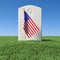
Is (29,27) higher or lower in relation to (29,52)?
higher

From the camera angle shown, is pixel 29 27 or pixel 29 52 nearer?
pixel 29 52

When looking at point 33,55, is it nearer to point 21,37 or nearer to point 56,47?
point 56,47

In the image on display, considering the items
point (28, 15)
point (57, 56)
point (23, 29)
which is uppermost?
point (28, 15)

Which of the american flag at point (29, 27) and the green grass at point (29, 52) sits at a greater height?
the american flag at point (29, 27)

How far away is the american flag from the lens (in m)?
13.0

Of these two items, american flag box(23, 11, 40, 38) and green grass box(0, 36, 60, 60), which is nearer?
→ green grass box(0, 36, 60, 60)

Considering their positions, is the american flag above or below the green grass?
above

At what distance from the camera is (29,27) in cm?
1316

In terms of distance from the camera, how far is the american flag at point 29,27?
1298 centimetres

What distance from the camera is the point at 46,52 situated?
31.9 ft

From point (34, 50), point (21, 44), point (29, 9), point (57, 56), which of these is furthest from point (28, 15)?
point (57, 56)

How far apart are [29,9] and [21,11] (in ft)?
1.92

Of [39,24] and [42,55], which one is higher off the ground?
[39,24]

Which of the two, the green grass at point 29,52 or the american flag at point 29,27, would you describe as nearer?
the green grass at point 29,52
